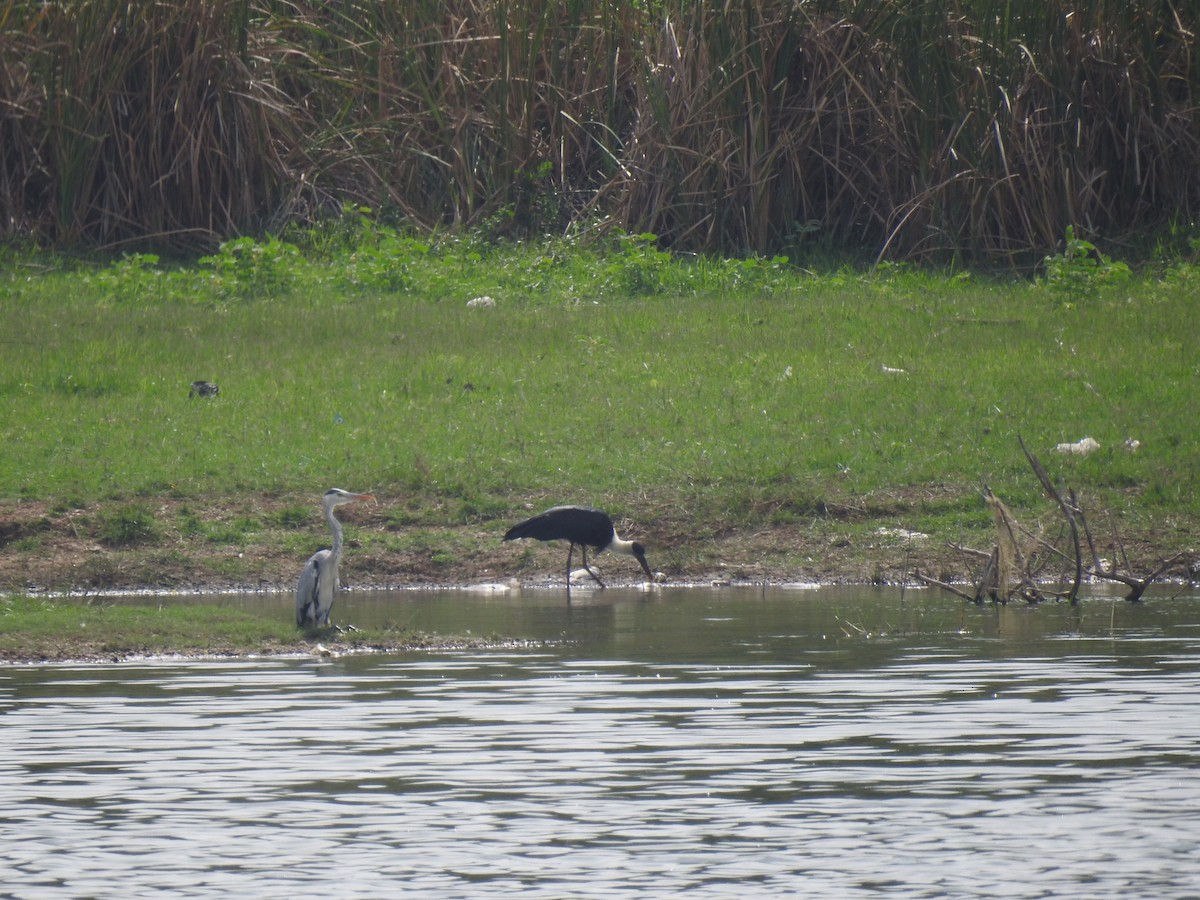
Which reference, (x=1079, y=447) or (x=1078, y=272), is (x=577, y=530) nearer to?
(x=1079, y=447)

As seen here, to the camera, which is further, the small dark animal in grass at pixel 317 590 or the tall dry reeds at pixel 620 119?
the tall dry reeds at pixel 620 119

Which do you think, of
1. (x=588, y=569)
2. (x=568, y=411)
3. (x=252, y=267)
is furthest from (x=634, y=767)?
(x=252, y=267)

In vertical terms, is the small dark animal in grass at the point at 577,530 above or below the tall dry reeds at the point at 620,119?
below

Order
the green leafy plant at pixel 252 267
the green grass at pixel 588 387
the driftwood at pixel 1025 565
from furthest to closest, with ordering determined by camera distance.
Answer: the green leafy plant at pixel 252 267
the green grass at pixel 588 387
the driftwood at pixel 1025 565

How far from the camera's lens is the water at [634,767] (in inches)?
253

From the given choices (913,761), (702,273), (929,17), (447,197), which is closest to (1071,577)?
(913,761)

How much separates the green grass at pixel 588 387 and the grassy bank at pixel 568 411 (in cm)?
3

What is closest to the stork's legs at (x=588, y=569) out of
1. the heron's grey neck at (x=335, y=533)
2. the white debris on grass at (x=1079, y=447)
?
the heron's grey neck at (x=335, y=533)

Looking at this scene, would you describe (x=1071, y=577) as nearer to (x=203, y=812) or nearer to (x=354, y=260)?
(x=203, y=812)

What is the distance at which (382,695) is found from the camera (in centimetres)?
951

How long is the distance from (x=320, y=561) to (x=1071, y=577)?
506 cm

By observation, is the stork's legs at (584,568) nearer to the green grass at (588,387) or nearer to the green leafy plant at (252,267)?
the green grass at (588,387)

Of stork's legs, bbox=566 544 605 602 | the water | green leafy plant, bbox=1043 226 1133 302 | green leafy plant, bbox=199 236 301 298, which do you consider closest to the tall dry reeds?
green leafy plant, bbox=1043 226 1133 302

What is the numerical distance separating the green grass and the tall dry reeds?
3.91 feet
